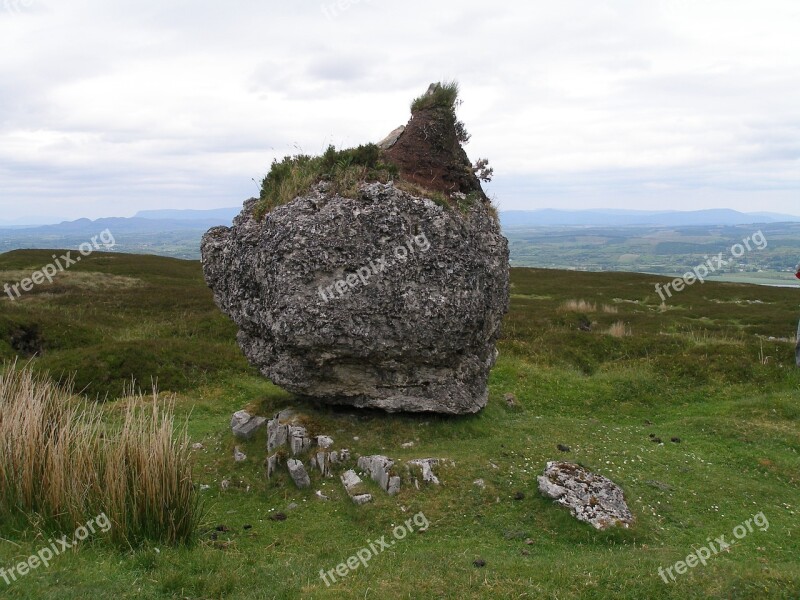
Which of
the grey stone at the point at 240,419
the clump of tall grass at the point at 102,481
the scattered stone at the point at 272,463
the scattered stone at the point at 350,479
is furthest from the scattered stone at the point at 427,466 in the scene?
the grey stone at the point at 240,419

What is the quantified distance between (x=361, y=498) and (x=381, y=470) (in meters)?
0.74

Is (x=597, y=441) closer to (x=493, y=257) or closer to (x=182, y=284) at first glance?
(x=493, y=257)

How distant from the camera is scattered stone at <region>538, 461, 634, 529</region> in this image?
1018 centimetres

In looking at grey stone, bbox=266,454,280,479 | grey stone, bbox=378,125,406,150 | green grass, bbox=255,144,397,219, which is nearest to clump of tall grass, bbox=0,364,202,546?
grey stone, bbox=266,454,280,479

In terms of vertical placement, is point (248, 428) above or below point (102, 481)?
below

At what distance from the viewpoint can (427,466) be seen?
11719 millimetres

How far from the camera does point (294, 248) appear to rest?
41.0ft

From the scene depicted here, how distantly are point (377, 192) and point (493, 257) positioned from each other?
10.5 feet

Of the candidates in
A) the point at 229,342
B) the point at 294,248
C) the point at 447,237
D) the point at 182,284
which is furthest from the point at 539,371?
the point at 182,284

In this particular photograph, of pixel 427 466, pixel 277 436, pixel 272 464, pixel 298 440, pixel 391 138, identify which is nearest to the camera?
pixel 427 466

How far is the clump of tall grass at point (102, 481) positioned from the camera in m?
8.73

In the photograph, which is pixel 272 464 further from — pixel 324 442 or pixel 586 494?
pixel 586 494

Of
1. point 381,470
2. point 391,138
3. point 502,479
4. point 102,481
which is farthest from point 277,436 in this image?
point 391,138

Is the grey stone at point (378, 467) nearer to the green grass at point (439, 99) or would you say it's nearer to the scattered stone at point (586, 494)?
the scattered stone at point (586, 494)
